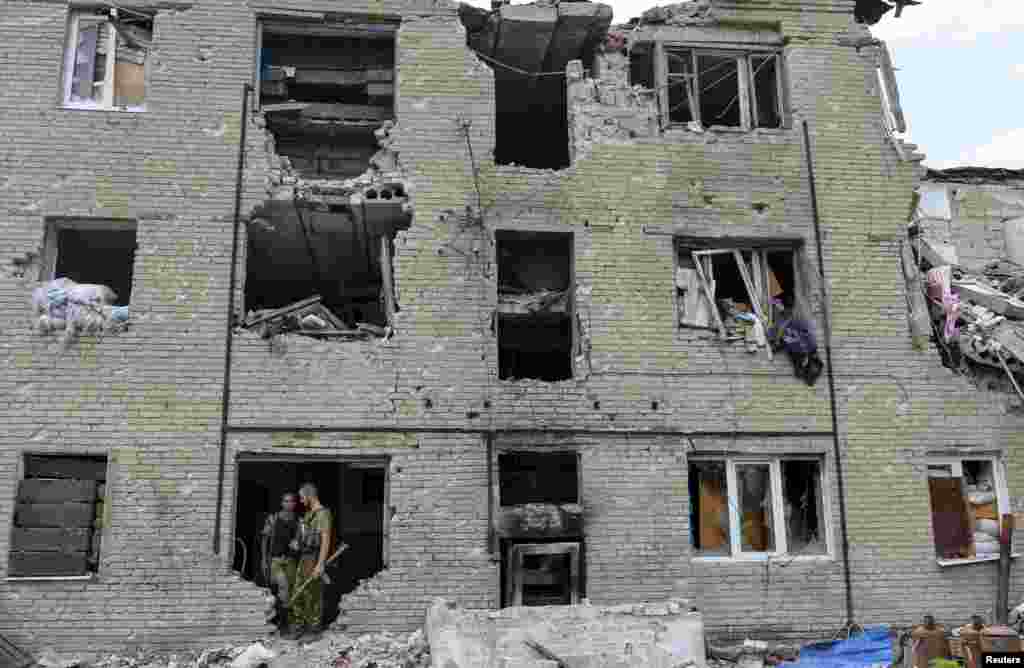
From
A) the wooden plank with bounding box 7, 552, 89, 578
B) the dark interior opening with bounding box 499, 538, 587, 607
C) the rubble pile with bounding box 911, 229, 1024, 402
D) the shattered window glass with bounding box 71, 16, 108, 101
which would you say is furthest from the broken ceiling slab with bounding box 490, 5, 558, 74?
the wooden plank with bounding box 7, 552, 89, 578

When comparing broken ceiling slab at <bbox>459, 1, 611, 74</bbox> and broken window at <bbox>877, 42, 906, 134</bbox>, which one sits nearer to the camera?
broken ceiling slab at <bbox>459, 1, 611, 74</bbox>

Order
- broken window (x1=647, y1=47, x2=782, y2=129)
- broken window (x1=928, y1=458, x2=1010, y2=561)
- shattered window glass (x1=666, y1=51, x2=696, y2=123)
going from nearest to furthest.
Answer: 1. broken window (x1=928, y1=458, x2=1010, y2=561)
2. broken window (x1=647, y1=47, x2=782, y2=129)
3. shattered window glass (x1=666, y1=51, x2=696, y2=123)

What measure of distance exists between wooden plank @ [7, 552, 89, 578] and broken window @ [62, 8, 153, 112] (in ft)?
16.1

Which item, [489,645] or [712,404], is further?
[712,404]

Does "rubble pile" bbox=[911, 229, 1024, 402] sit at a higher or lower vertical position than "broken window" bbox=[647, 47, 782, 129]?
lower

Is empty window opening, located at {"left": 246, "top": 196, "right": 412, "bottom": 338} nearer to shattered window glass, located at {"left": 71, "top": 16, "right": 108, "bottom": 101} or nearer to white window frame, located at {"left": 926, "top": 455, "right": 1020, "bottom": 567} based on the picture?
shattered window glass, located at {"left": 71, "top": 16, "right": 108, "bottom": 101}

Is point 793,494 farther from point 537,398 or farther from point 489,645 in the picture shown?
point 489,645

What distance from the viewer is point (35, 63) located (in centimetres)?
1094

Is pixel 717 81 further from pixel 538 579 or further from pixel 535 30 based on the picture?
pixel 538 579

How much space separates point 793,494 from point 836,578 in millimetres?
1057

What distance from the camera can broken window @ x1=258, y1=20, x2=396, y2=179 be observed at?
11766mm

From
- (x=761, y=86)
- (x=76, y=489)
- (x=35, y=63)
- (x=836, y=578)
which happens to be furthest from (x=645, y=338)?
(x=35, y=63)

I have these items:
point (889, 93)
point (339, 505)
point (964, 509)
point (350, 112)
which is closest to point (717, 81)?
point (889, 93)

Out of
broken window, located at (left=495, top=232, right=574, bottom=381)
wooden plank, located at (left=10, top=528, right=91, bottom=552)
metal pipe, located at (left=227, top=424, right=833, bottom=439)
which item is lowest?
wooden plank, located at (left=10, top=528, right=91, bottom=552)
